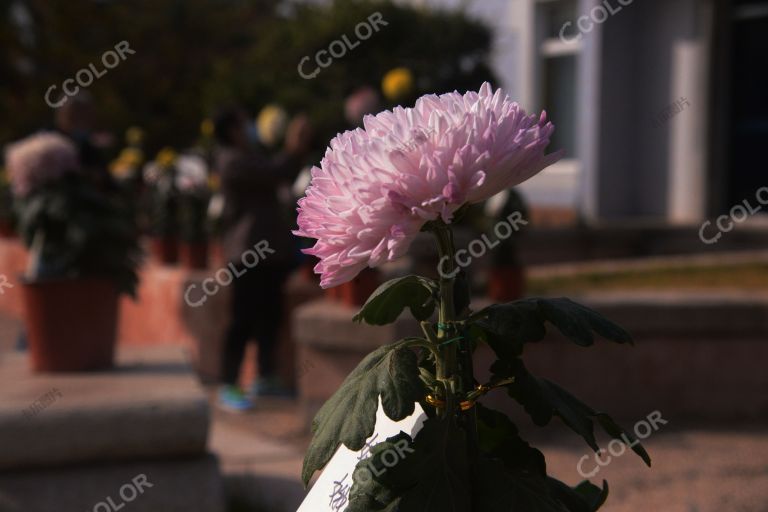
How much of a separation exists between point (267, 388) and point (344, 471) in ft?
17.6

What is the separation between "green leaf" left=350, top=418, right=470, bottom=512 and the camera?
147 cm

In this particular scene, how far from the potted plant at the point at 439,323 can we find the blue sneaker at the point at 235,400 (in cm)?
505

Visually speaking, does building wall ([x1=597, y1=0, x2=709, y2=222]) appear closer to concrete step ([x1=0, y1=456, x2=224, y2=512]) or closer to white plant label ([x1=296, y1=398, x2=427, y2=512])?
concrete step ([x1=0, y1=456, x2=224, y2=512])

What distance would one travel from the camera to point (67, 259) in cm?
467

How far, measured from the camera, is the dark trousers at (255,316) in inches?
271

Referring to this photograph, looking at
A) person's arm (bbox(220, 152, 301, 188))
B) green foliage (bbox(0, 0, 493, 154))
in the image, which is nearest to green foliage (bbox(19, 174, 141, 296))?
person's arm (bbox(220, 152, 301, 188))

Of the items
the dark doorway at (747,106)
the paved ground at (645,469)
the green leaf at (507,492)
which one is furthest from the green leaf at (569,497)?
the dark doorway at (747,106)

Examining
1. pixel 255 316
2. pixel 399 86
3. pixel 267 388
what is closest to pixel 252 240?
pixel 255 316

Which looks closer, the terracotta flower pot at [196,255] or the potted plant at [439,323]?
the potted plant at [439,323]

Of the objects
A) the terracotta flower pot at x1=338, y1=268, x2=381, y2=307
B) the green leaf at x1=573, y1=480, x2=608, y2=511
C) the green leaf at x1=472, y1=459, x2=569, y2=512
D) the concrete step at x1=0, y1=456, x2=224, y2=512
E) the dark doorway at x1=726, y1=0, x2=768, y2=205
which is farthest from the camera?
the dark doorway at x1=726, y1=0, x2=768, y2=205

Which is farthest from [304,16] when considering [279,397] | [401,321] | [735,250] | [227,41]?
[227,41]

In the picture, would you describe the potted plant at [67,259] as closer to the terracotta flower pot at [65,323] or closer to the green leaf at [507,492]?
the terracotta flower pot at [65,323]

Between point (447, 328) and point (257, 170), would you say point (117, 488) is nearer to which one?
point (447, 328)

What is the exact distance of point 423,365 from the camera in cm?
169
